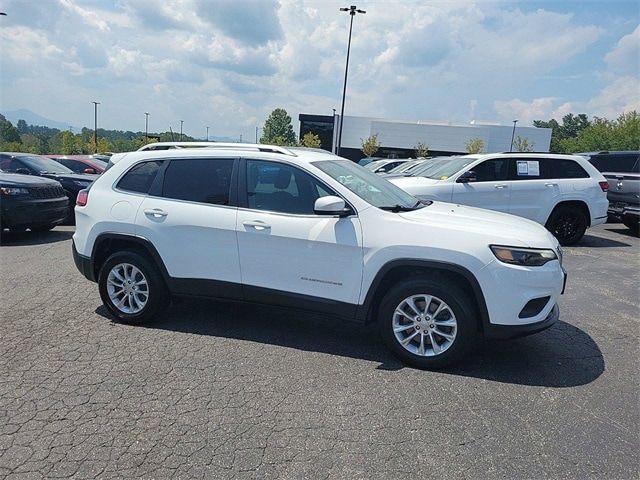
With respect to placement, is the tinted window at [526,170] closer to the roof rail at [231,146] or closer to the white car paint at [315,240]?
the white car paint at [315,240]

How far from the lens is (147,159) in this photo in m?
4.36

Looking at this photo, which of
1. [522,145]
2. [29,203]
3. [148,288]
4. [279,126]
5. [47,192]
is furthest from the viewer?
[279,126]

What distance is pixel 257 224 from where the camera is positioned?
3807 millimetres

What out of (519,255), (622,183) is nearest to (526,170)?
(622,183)

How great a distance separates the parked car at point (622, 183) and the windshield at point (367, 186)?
8.06 m

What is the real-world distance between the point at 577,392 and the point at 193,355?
10.1ft

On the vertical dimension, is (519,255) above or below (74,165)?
below

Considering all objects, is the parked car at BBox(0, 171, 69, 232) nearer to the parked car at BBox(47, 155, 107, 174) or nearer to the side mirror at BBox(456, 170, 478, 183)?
the parked car at BBox(47, 155, 107, 174)

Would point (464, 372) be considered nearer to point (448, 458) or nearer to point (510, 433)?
point (510, 433)

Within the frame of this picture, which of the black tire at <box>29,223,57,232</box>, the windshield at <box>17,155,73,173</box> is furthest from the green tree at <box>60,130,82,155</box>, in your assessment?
the black tire at <box>29,223,57,232</box>

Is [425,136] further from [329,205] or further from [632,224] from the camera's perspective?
[329,205]

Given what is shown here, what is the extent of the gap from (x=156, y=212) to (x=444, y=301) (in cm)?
278

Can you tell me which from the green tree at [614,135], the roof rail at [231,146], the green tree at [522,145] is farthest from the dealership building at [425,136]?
the roof rail at [231,146]

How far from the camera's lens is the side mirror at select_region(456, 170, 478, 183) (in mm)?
8367
